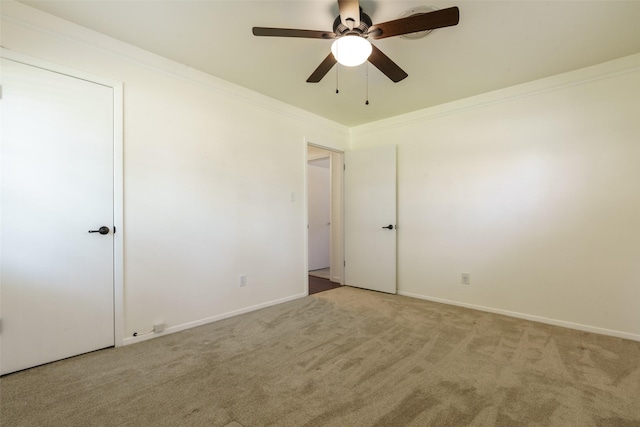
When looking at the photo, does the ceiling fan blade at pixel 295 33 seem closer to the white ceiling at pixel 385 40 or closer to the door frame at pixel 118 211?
the white ceiling at pixel 385 40

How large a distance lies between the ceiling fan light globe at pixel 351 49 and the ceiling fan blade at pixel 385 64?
0.16 meters

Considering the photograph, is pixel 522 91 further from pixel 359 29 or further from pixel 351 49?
pixel 351 49

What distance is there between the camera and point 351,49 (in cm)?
176

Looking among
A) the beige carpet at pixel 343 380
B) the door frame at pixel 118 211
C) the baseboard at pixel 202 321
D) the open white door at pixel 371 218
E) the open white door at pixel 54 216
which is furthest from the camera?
the open white door at pixel 371 218

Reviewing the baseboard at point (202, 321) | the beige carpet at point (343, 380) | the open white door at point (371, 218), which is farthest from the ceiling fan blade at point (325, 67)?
the baseboard at point (202, 321)

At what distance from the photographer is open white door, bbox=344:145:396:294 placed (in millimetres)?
4004

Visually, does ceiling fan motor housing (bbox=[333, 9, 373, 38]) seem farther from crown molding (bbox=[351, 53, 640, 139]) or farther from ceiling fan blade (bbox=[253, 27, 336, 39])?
crown molding (bbox=[351, 53, 640, 139])

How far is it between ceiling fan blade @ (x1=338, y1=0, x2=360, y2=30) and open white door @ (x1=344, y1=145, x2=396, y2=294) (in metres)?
2.37

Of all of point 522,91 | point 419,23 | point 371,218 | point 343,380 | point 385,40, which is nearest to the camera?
point 419,23

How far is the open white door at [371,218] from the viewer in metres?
4.00

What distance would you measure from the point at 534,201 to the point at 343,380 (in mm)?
2609

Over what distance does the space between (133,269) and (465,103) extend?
151 inches

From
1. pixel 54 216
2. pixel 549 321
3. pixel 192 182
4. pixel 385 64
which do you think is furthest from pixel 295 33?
pixel 549 321

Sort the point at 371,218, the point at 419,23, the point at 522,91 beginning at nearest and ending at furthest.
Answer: the point at 419,23
the point at 522,91
the point at 371,218
